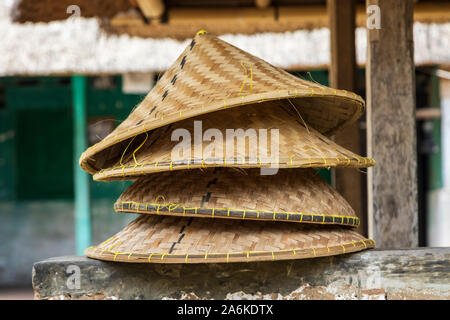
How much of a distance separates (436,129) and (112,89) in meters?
3.94

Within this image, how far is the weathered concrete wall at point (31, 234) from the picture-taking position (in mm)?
6859

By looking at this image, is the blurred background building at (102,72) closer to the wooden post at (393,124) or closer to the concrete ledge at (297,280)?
the wooden post at (393,124)

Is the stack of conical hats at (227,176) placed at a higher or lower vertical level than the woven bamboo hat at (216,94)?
lower

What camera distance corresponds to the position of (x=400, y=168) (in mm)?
2053

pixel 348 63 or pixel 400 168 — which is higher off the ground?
pixel 348 63

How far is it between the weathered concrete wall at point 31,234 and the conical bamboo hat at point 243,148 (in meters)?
5.41

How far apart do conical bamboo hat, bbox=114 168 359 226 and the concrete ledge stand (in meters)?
0.16

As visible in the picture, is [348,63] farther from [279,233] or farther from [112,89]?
[112,89]
